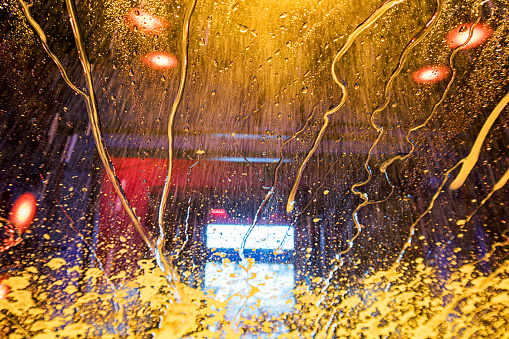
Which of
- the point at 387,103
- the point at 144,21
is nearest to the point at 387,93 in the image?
the point at 387,103

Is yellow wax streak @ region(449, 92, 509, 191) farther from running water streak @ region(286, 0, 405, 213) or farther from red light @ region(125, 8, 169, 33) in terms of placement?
red light @ region(125, 8, 169, 33)

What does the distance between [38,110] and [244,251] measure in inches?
23.9

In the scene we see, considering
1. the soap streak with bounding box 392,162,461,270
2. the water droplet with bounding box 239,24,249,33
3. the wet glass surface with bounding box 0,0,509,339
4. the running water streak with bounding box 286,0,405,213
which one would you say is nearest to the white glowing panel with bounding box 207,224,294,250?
the wet glass surface with bounding box 0,0,509,339

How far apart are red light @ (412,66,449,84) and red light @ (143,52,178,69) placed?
65 centimetres

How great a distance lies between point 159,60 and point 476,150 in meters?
0.83

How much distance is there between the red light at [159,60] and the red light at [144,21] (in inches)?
2.6

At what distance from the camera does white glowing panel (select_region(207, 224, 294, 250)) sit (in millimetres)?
663

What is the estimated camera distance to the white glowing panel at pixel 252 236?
663 millimetres

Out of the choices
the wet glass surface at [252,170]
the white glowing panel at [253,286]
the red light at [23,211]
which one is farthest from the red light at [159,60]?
the white glowing panel at [253,286]

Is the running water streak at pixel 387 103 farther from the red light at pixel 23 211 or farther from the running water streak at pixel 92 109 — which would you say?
the red light at pixel 23 211

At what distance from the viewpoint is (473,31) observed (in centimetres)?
61

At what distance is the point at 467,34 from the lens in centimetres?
62

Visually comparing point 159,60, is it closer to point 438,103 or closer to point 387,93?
point 387,93

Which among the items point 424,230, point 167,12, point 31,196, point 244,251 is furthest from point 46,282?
point 424,230
